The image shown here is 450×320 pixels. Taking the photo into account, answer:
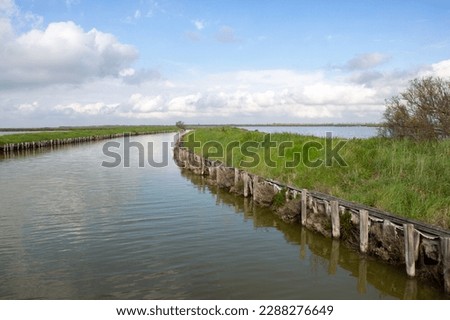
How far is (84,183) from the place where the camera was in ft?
91.7

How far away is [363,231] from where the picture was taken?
12039 mm

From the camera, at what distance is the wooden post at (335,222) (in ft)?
44.1

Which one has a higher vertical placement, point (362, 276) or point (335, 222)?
point (335, 222)

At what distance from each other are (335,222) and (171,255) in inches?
231

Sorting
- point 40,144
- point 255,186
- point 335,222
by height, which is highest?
point 40,144

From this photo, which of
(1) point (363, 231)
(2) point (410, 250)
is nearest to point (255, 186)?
(1) point (363, 231)

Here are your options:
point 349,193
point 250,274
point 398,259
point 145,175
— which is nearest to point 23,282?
point 250,274

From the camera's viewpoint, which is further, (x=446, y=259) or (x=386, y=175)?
(x=386, y=175)

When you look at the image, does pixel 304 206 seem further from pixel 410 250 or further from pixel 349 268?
pixel 410 250

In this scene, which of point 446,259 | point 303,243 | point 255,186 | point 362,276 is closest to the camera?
point 446,259

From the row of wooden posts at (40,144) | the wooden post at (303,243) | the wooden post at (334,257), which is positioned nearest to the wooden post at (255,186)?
the wooden post at (303,243)

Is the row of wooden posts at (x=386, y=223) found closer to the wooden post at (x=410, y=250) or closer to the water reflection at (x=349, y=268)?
the wooden post at (x=410, y=250)

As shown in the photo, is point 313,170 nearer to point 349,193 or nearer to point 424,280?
point 349,193

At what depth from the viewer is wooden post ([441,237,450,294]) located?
8.79 meters
